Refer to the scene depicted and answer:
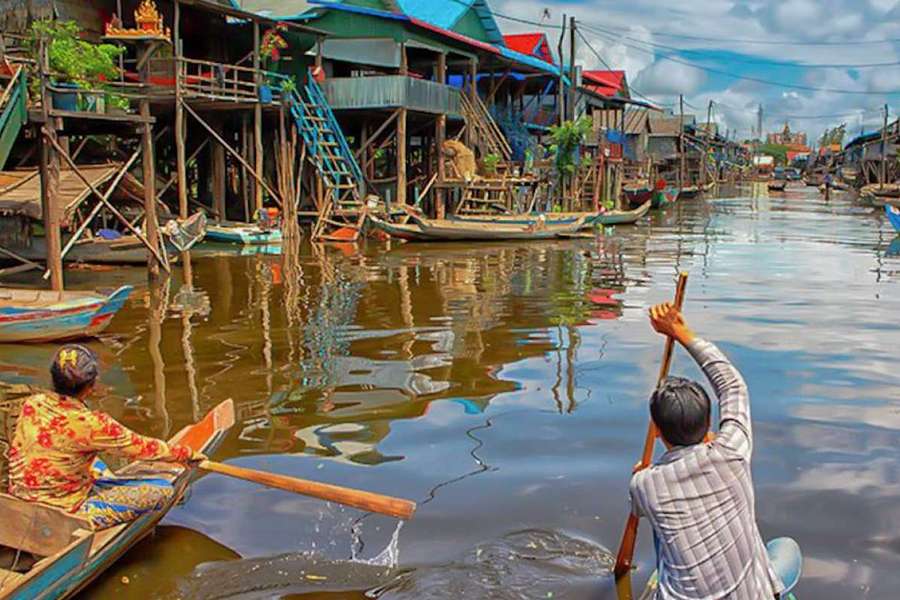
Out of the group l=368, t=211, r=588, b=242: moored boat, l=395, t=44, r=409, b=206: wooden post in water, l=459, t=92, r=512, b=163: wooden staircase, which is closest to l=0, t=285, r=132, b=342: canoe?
l=368, t=211, r=588, b=242: moored boat

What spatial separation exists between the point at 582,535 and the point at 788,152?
147450 millimetres

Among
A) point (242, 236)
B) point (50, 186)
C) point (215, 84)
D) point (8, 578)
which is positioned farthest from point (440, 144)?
point (8, 578)

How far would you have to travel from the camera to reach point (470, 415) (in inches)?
297

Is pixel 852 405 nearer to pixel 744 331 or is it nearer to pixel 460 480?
pixel 744 331

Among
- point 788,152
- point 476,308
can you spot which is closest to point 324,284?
point 476,308

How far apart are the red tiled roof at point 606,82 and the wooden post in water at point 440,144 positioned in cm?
1251

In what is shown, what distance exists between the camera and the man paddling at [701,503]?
3.03 metres

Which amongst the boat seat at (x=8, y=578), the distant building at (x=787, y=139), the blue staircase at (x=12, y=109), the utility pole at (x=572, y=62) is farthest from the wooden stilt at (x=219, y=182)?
the distant building at (x=787, y=139)

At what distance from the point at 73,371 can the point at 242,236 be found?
1513 cm

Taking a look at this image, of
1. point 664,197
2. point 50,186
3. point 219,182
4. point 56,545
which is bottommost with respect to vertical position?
point 56,545

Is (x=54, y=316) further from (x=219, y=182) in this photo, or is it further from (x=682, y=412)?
(x=219, y=182)

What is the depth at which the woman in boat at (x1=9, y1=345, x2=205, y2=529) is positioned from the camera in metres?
4.32

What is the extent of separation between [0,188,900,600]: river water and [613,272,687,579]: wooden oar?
0.15m

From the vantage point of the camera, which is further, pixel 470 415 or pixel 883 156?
pixel 883 156
